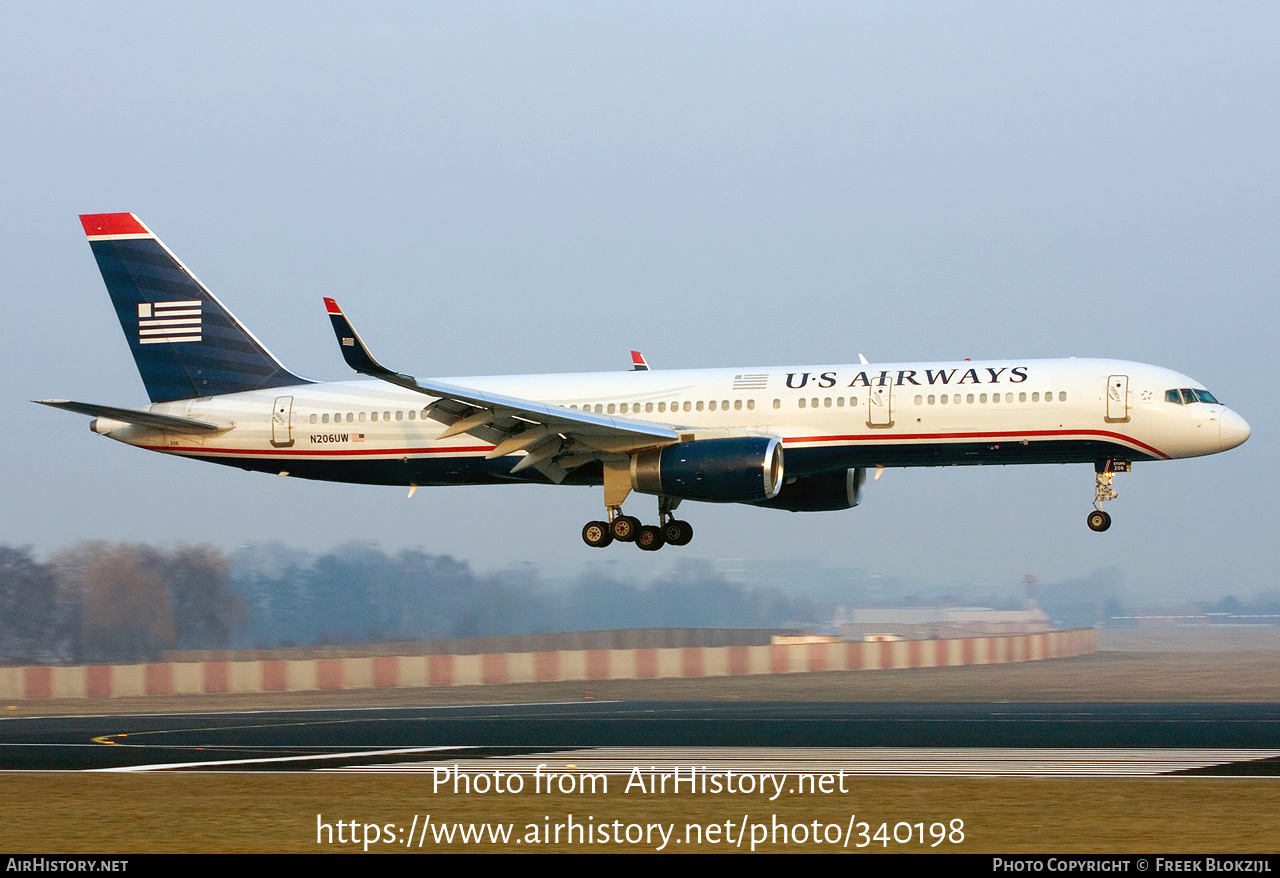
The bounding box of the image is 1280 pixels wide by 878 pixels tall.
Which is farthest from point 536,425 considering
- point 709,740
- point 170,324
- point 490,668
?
point 490,668

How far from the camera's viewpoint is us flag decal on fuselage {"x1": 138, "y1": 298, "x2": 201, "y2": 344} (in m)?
43.1

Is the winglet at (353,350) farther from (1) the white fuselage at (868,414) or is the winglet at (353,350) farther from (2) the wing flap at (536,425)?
(1) the white fuselage at (868,414)

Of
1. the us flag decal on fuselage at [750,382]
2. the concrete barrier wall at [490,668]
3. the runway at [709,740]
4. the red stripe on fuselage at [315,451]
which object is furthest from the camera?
the concrete barrier wall at [490,668]

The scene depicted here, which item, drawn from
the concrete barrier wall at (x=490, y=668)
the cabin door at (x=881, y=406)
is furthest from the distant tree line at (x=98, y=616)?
the cabin door at (x=881, y=406)

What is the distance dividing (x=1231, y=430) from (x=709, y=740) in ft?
50.6

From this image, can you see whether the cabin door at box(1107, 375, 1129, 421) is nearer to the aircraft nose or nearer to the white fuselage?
the white fuselage

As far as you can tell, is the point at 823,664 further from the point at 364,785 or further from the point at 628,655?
the point at 364,785

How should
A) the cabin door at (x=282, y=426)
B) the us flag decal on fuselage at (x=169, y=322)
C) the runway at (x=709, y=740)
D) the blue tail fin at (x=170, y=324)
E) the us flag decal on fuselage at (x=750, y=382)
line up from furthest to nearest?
1. the us flag decal on fuselage at (x=169, y=322)
2. the blue tail fin at (x=170, y=324)
3. the cabin door at (x=282, y=426)
4. the us flag decal on fuselage at (x=750, y=382)
5. the runway at (x=709, y=740)

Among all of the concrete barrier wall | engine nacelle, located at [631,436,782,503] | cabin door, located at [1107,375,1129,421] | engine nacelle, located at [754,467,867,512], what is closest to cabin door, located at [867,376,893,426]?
engine nacelle, located at [631,436,782,503]

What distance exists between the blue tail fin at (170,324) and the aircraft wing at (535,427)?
7793mm

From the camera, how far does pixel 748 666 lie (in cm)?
5966

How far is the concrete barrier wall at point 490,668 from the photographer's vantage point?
5253 centimetres

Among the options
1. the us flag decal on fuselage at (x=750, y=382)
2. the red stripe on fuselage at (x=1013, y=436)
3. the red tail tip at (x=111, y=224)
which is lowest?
the red stripe on fuselage at (x=1013, y=436)
